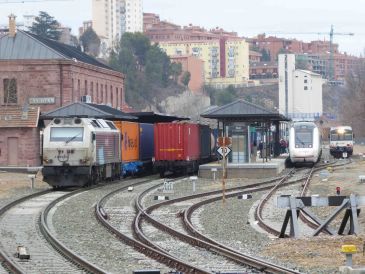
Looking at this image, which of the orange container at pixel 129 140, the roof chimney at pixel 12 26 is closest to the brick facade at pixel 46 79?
the roof chimney at pixel 12 26

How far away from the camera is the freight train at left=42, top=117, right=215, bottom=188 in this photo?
1428 inches

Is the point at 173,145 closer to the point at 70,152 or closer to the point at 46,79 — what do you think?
the point at 70,152

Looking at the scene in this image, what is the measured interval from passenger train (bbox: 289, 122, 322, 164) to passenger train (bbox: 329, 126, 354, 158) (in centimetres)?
1728

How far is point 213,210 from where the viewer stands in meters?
26.5

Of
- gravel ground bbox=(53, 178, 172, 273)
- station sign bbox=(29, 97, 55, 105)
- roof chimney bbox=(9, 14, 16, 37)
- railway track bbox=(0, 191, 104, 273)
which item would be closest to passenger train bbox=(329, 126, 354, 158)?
station sign bbox=(29, 97, 55, 105)

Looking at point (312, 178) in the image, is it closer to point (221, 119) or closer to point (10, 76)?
point (221, 119)

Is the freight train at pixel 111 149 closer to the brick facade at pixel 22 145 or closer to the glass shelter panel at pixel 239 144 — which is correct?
the glass shelter panel at pixel 239 144

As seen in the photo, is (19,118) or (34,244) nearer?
(34,244)

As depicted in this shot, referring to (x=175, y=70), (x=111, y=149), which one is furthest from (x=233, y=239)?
(x=175, y=70)

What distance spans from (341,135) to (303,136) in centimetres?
1765

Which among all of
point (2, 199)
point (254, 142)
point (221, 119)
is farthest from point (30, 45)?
point (2, 199)

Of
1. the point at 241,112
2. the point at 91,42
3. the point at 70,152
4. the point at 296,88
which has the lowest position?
the point at 70,152

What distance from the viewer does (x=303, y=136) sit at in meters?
55.3

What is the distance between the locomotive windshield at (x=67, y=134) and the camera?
36500 mm
